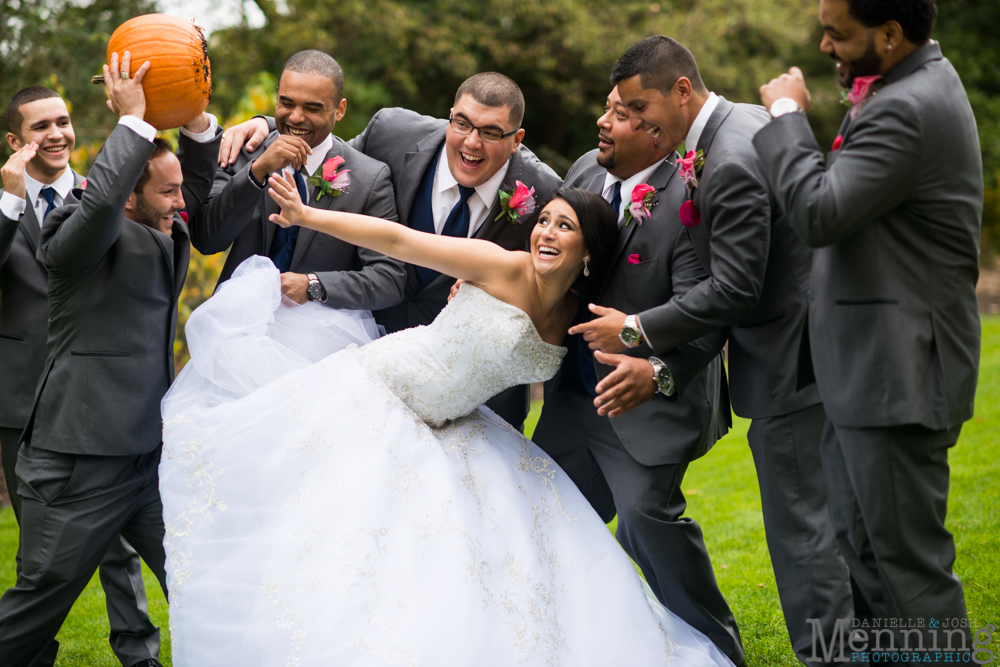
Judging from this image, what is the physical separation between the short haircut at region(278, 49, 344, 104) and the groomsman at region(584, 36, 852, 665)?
146 cm

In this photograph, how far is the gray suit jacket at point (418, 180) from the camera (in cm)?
455

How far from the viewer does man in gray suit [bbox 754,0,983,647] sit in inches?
109

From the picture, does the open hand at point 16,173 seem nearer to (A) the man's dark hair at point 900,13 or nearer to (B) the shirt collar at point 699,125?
(B) the shirt collar at point 699,125

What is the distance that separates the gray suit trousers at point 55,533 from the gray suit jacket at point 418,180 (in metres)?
1.55

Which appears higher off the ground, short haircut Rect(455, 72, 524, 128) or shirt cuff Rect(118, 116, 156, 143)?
short haircut Rect(455, 72, 524, 128)

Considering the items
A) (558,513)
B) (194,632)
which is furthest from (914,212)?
(194,632)

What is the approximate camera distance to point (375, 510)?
3398 mm

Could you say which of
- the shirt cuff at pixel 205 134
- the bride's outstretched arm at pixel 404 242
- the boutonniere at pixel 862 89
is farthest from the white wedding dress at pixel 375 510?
the boutonniere at pixel 862 89

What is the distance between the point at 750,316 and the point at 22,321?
11.5 ft

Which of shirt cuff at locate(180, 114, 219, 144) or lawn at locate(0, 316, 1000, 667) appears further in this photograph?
lawn at locate(0, 316, 1000, 667)

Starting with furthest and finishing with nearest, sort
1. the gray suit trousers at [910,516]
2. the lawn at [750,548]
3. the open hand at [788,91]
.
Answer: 1. the lawn at [750,548]
2. the open hand at [788,91]
3. the gray suit trousers at [910,516]

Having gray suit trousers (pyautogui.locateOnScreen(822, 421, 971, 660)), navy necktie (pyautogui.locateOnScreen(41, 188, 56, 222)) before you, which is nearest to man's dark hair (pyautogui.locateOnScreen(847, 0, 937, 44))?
gray suit trousers (pyautogui.locateOnScreen(822, 421, 971, 660))

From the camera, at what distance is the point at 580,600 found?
3.67 m

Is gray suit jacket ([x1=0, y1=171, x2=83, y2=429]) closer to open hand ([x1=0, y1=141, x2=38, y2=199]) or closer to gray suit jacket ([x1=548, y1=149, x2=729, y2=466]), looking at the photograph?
open hand ([x1=0, y1=141, x2=38, y2=199])
